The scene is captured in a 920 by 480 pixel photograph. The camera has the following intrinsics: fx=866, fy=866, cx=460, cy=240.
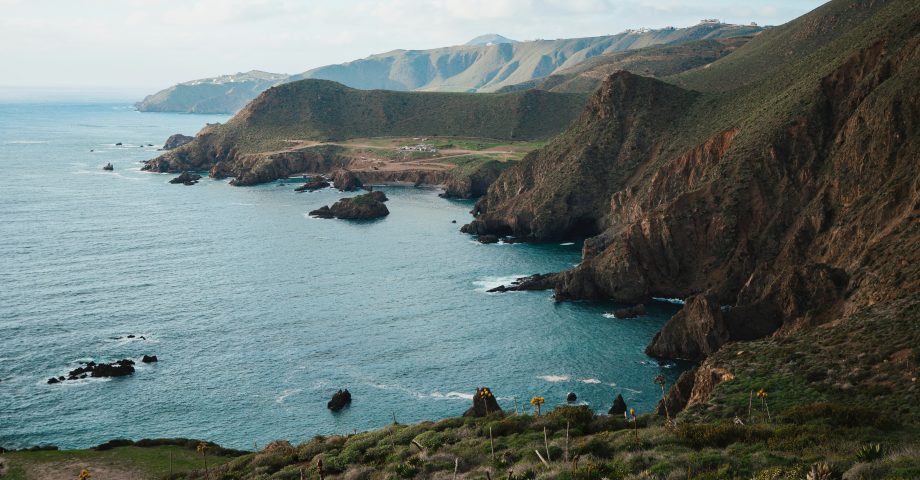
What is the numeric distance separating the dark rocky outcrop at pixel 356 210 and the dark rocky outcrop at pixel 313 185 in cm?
3264

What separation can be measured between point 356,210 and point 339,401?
3316 inches

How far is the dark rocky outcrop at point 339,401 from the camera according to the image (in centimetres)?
6538

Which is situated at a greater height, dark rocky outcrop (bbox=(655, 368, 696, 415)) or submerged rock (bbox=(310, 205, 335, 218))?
submerged rock (bbox=(310, 205, 335, 218))

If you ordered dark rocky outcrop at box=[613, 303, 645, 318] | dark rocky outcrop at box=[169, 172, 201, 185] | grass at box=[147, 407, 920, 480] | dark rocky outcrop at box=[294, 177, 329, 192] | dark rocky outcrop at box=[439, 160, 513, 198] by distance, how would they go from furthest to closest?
dark rocky outcrop at box=[169, 172, 201, 185] < dark rocky outcrop at box=[294, 177, 329, 192] < dark rocky outcrop at box=[439, 160, 513, 198] < dark rocky outcrop at box=[613, 303, 645, 318] < grass at box=[147, 407, 920, 480]

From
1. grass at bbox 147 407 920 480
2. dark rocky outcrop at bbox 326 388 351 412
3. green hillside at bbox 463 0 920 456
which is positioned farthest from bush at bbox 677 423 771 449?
dark rocky outcrop at bbox 326 388 351 412

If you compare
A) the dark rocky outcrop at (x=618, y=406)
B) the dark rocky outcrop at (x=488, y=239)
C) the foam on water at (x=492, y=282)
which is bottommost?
the dark rocky outcrop at (x=618, y=406)

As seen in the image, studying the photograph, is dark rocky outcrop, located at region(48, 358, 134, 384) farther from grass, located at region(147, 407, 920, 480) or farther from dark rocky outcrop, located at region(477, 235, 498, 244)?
dark rocky outcrop, located at region(477, 235, 498, 244)

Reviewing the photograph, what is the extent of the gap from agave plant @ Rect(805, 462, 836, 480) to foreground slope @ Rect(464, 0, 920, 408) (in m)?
22.8

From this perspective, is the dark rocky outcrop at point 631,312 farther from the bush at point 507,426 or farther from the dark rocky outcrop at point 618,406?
the bush at point 507,426

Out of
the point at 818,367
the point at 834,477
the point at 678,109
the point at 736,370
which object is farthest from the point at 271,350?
the point at 678,109

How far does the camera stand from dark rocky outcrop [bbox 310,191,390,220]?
14738 centimetres

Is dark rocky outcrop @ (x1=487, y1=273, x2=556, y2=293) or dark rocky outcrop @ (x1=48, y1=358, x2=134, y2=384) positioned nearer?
dark rocky outcrop @ (x1=48, y1=358, x2=134, y2=384)

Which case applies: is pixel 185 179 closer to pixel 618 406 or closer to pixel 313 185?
pixel 313 185

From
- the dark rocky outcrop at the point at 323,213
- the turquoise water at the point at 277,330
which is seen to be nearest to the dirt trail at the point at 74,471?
the turquoise water at the point at 277,330
